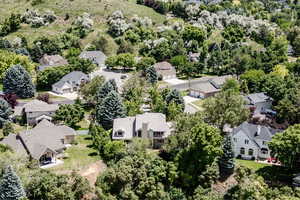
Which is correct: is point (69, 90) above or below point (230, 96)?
below

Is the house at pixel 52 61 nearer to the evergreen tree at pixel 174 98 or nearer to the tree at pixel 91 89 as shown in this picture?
the tree at pixel 91 89

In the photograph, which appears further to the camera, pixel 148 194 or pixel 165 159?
pixel 165 159

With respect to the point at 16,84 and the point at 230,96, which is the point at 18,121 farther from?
the point at 230,96

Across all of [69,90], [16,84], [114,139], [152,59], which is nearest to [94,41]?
[152,59]

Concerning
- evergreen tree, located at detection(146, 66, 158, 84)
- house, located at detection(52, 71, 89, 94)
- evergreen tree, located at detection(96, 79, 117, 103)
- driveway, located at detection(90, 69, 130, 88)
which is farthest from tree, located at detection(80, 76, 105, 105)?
evergreen tree, located at detection(146, 66, 158, 84)

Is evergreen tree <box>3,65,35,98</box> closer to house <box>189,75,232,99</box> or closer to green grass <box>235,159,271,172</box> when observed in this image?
house <box>189,75,232,99</box>

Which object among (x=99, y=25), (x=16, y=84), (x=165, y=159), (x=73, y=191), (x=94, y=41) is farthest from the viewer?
(x=99, y=25)
